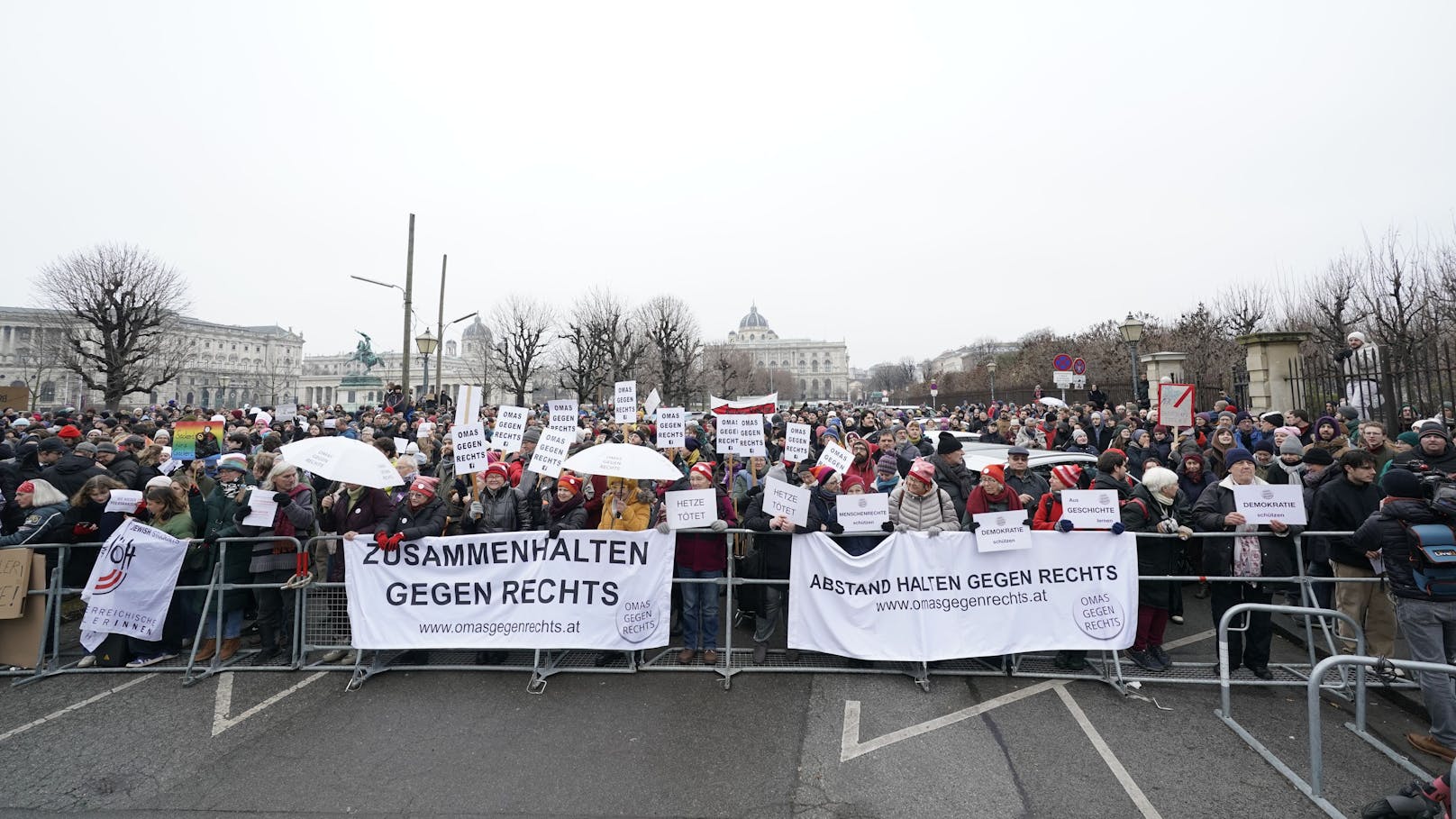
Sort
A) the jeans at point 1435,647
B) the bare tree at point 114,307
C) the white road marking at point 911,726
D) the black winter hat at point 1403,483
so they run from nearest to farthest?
the jeans at point 1435,647 → the black winter hat at point 1403,483 → the white road marking at point 911,726 → the bare tree at point 114,307

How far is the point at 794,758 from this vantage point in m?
4.38

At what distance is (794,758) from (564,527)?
310 cm

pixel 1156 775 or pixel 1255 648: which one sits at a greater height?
pixel 1255 648

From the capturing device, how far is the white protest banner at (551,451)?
6570mm

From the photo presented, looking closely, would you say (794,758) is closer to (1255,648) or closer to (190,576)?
(1255,648)

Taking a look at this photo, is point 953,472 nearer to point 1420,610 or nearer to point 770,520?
point 770,520

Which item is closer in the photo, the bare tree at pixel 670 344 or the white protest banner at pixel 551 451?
the white protest banner at pixel 551 451

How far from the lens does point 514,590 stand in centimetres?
585

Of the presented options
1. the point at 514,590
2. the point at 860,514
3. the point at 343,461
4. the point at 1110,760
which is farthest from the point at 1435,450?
the point at 343,461

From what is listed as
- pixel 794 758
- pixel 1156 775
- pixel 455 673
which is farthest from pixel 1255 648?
pixel 455 673

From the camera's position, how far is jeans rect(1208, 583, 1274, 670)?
5.50 meters

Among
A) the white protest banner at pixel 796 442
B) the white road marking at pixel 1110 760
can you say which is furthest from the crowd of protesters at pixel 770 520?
the white road marking at pixel 1110 760

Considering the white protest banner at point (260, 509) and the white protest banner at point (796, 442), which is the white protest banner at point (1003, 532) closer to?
the white protest banner at point (796, 442)

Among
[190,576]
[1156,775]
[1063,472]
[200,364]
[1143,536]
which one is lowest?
[1156,775]
